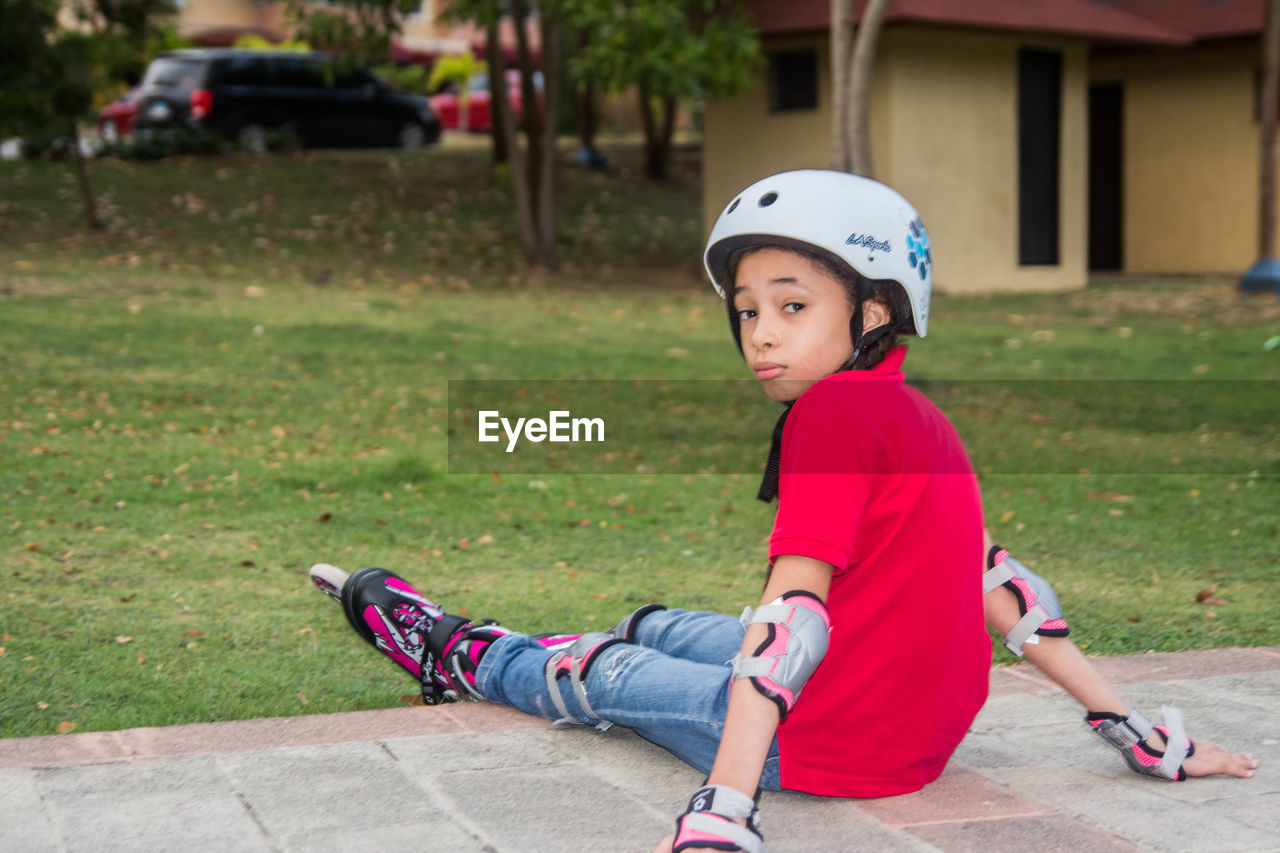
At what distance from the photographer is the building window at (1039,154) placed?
1964cm

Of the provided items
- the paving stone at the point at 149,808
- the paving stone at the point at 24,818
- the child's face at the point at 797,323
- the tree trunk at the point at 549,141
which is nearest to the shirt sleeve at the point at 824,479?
the child's face at the point at 797,323

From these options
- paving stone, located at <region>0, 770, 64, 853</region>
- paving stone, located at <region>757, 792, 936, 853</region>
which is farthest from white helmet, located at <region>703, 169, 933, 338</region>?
paving stone, located at <region>0, 770, 64, 853</region>

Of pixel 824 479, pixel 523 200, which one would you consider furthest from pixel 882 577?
pixel 523 200

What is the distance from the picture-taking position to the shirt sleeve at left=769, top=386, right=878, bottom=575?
8.79 feet

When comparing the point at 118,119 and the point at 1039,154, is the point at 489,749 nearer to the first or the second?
the point at 1039,154

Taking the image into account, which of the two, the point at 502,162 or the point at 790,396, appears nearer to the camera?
the point at 790,396

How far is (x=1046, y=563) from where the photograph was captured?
19.6 feet

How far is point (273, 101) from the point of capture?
25.4 meters

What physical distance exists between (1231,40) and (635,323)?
39.4 ft

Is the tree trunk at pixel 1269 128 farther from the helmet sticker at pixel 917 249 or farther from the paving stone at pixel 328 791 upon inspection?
the paving stone at pixel 328 791

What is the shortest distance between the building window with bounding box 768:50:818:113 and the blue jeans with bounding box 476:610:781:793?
52.8 ft

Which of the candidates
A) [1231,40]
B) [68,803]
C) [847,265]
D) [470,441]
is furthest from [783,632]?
[1231,40]

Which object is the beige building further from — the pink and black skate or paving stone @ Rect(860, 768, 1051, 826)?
paving stone @ Rect(860, 768, 1051, 826)

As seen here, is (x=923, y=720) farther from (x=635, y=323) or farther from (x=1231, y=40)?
(x=1231, y=40)
